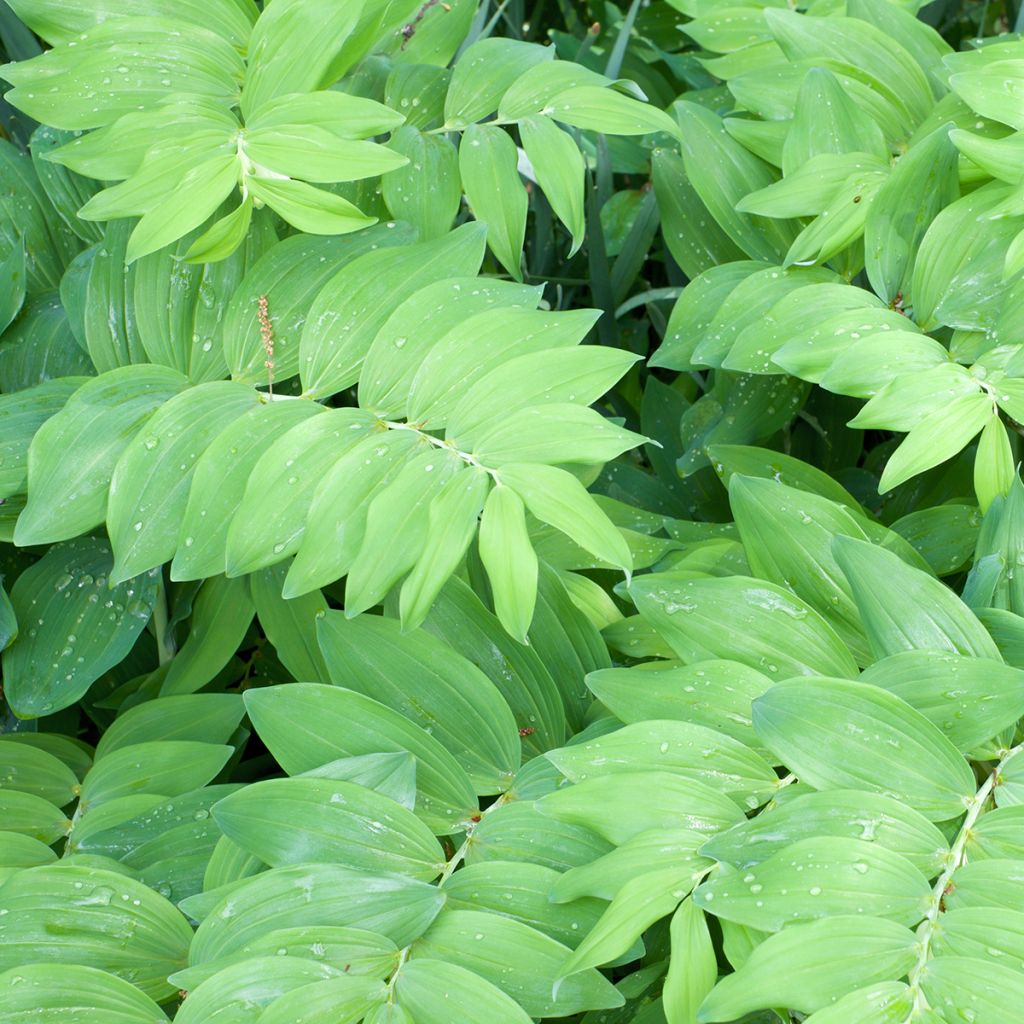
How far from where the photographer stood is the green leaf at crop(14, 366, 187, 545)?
2.89 ft

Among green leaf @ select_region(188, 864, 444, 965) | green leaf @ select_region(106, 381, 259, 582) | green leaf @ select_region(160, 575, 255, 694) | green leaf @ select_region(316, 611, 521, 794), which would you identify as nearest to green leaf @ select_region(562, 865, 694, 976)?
green leaf @ select_region(188, 864, 444, 965)

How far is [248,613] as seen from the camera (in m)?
1.08

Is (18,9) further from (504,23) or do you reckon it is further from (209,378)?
(504,23)

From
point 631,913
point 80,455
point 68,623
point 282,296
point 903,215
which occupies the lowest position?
point 68,623

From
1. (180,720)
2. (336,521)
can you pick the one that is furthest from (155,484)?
(180,720)

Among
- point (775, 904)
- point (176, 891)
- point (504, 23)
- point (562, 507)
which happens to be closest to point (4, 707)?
point (176, 891)

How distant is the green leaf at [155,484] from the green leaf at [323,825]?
218mm

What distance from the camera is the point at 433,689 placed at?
85 cm

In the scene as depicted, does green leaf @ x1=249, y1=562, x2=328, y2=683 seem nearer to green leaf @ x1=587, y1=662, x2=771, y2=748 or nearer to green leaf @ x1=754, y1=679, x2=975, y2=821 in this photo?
green leaf @ x1=587, y1=662, x2=771, y2=748

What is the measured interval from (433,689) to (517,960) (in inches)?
9.0

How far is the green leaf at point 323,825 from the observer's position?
0.73 meters

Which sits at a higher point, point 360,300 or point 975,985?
point 360,300

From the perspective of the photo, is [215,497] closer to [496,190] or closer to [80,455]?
[80,455]

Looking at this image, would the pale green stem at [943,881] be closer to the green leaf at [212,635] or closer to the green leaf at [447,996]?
the green leaf at [447,996]
